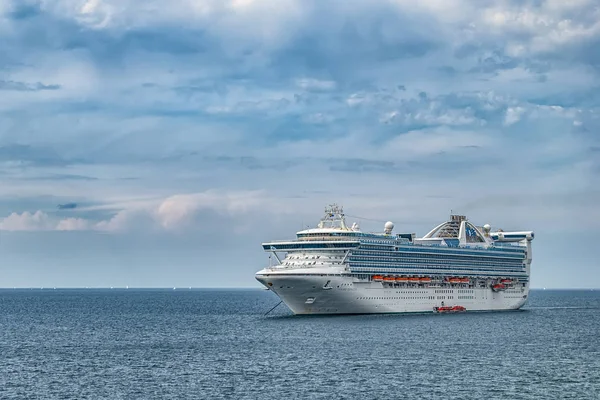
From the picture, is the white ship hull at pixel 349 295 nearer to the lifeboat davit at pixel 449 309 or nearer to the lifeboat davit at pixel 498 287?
the lifeboat davit at pixel 449 309

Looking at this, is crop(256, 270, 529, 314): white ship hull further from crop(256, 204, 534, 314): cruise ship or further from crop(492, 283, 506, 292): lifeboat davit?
crop(492, 283, 506, 292): lifeboat davit

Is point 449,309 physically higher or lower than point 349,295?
lower

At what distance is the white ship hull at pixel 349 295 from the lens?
375 feet

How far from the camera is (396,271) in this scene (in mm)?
128125

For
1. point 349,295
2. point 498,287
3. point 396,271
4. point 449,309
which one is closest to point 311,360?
point 349,295

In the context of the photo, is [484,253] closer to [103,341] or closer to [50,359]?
[103,341]

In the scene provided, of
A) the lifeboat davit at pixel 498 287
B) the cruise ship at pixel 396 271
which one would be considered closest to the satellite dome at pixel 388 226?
the cruise ship at pixel 396 271

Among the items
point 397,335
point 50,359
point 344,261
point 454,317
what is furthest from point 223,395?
point 454,317

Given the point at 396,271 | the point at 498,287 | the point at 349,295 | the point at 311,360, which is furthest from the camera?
the point at 498,287

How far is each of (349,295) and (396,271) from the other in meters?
12.6

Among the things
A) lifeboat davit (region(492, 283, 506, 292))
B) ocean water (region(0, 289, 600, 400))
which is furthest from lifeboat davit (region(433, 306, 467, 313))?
ocean water (region(0, 289, 600, 400))

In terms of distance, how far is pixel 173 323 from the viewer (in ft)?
446

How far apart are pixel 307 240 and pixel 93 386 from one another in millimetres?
58981

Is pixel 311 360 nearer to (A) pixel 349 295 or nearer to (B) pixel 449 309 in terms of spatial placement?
(A) pixel 349 295
